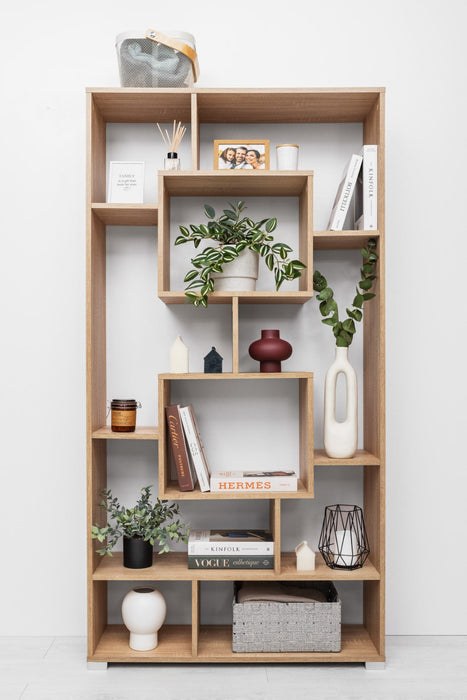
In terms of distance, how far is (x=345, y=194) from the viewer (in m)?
2.04

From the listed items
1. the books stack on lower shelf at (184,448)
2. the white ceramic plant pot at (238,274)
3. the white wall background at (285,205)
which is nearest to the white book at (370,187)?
the white wall background at (285,205)

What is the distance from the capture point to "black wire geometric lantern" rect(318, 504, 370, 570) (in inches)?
80.6

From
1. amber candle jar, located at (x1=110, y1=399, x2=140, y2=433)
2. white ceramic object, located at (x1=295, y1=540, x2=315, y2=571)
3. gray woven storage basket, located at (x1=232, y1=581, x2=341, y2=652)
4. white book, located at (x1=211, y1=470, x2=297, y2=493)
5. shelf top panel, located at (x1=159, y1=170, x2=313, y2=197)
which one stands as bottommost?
gray woven storage basket, located at (x1=232, y1=581, x2=341, y2=652)

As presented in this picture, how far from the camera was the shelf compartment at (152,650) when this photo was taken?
2.00 metres

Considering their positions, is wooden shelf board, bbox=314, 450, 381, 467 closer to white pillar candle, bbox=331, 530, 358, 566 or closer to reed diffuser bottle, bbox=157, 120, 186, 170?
white pillar candle, bbox=331, 530, 358, 566

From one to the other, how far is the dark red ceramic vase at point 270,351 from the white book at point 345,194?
0.39m

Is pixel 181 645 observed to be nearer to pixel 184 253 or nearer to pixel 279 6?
pixel 184 253

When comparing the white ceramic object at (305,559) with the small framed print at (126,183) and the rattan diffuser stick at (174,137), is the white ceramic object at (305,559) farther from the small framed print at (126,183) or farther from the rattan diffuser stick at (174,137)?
the rattan diffuser stick at (174,137)

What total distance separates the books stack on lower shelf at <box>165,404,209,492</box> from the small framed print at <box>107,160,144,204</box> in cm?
68

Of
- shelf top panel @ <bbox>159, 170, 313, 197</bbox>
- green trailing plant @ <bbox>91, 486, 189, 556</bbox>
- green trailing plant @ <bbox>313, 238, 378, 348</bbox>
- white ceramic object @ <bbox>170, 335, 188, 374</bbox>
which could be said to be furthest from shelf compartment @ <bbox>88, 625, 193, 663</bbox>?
shelf top panel @ <bbox>159, 170, 313, 197</bbox>

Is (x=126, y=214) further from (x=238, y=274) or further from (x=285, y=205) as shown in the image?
(x=285, y=205)

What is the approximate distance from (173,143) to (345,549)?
140 cm

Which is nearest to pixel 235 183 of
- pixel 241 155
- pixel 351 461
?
pixel 241 155
